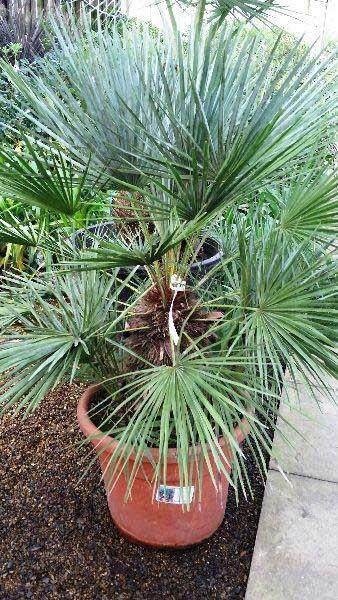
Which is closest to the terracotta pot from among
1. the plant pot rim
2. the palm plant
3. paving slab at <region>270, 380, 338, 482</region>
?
the plant pot rim

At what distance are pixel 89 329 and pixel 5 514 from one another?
2.47ft

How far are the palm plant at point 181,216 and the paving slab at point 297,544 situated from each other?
1.31 feet

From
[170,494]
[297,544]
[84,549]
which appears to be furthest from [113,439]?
[297,544]

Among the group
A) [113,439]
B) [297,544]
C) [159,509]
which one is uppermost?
[113,439]

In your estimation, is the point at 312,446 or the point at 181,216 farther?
the point at 312,446

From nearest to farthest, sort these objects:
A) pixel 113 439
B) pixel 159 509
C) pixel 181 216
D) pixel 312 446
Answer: pixel 181 216, pixel 113 439, pixel 159 509, pixel 312 446

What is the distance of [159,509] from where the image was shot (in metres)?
1.57

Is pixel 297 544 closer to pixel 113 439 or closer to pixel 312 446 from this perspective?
pixel 312 446

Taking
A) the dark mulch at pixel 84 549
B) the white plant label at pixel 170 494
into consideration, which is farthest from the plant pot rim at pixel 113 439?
the dark mulch at pixel 84 549

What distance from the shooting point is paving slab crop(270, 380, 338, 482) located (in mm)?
1946

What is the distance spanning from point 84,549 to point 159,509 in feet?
0.94

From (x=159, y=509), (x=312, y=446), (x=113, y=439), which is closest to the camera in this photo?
(x=113, y=439)

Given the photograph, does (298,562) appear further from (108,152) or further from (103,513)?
(108,152)

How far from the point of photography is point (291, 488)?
1861 millimetres
